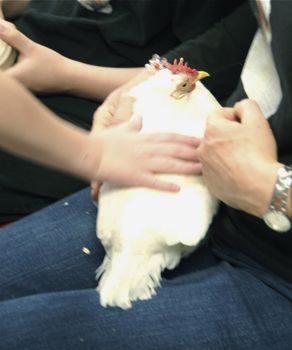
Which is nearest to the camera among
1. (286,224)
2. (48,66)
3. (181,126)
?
(286,224)

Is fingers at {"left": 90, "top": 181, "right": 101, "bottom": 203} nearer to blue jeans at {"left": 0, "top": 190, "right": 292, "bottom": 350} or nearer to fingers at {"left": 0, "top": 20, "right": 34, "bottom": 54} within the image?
blue jeans at {"left": 0, "top": 190, "right": 292, "bottom": 350}

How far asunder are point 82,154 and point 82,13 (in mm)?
500

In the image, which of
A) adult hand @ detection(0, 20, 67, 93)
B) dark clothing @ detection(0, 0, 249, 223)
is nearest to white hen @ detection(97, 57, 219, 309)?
dark clothing @ detection(0, 0, 249, 223)

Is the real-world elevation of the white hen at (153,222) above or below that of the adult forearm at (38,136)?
below

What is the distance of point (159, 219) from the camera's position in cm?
71

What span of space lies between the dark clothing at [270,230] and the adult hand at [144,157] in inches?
4.4

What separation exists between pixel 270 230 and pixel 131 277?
206 mm

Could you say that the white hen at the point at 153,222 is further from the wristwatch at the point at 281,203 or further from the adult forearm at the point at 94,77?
the adult forearm at the point at 94,77

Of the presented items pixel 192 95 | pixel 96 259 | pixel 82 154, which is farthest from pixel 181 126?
pixel 96 259

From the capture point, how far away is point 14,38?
1019 millimetres

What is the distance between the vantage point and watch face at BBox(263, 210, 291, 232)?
2.15 feet

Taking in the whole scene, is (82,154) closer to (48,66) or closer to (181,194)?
(181,194)

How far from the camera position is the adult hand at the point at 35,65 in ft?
3.39

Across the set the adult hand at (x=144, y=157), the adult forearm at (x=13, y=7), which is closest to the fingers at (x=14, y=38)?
the adult forearm at (x=13, y=7)
